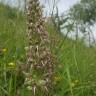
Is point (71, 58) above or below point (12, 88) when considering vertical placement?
above

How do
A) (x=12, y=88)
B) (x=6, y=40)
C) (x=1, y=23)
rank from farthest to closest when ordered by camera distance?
(x=1, y=23)
(x=6, y=40)
(x=12, y=88)

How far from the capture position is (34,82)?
6.10 ft

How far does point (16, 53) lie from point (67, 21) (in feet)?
2.09

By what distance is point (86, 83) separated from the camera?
2.59 meters

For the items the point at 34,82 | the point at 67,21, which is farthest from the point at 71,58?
the point at 34,82

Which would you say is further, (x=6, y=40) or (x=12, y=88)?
(x=6, y=40)

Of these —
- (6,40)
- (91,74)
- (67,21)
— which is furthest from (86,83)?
(6,40)

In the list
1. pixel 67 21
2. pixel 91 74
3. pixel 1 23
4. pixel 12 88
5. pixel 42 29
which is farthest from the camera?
pixel 1 23

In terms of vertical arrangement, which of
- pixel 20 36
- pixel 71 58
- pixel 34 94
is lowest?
pixel 34 94

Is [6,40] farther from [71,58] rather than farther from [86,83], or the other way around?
[86,83]

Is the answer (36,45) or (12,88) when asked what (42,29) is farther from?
(12,88)

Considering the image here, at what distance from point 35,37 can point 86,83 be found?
2.85 feet

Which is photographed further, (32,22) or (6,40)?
(6,40)

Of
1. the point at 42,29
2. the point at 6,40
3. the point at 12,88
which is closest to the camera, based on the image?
the point at 42,29
